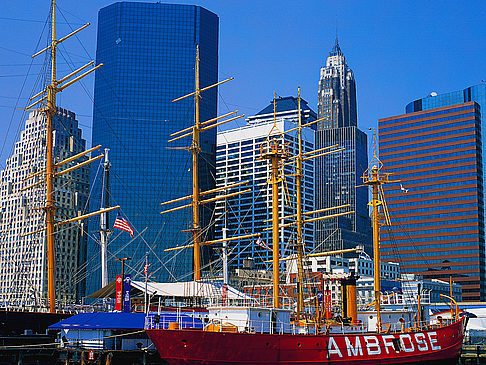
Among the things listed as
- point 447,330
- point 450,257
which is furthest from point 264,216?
point 447,330

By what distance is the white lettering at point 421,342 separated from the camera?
43.8 m

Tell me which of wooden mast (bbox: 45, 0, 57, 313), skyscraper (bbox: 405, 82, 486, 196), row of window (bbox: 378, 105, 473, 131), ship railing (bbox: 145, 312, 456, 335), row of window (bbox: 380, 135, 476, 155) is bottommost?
ship railing (bbox: 145, 312, 456, 335)

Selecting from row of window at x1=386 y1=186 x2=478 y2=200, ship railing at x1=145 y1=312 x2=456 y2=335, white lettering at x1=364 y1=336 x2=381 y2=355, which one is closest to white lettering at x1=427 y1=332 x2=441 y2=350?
ship railing at x1=145 y1=312 x2=456 y2=335

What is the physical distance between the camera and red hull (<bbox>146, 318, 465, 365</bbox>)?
36844 millimetres

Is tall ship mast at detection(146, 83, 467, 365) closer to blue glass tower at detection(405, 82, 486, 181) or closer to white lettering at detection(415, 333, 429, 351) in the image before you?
white lettering at detection(415, 333, 429, 351)

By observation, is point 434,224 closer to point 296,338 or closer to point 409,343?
point 409,343

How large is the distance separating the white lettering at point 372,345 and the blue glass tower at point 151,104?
111 meters

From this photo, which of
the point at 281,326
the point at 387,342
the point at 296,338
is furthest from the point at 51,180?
the point at 387,342

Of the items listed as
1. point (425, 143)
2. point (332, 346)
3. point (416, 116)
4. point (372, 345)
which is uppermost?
point (416, 116)

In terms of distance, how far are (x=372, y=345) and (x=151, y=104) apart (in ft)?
412

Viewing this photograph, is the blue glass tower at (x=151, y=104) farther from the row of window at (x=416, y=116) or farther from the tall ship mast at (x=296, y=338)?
the tall ship mast at (x=296, y=338)

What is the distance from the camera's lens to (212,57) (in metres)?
164

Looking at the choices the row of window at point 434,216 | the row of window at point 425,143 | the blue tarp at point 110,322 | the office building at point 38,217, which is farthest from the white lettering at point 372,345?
the row of window at point 425,143

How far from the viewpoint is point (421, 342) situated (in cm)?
4400
